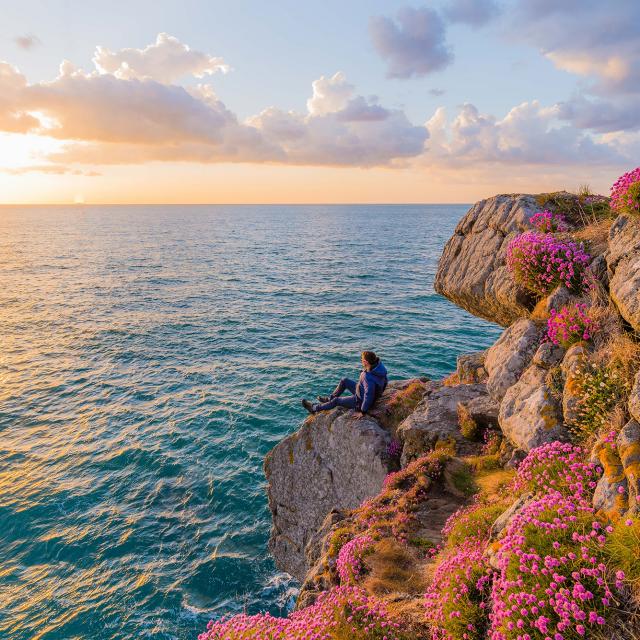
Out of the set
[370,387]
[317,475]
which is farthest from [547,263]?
A: [317,475]

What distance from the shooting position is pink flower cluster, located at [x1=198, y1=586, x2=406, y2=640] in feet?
22.0

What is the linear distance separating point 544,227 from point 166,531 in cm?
1878

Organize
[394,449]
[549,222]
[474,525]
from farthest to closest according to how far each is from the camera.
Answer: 1. [394,449]
2. [549,222]
3. [474,525]

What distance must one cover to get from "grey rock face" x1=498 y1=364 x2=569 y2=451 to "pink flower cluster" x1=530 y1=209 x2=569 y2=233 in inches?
207

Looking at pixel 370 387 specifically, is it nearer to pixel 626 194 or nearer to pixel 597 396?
pixel 597 396

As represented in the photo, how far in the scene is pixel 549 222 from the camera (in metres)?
13.4

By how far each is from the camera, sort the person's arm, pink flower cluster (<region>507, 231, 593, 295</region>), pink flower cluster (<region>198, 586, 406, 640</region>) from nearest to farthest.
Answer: pink flower cluster (<region>198, 586, 406, 640</region>)
pink flower cluster (<region>507, 231, 593, 295</region>)
the person's arm

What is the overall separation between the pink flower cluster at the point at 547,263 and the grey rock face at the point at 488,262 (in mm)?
769

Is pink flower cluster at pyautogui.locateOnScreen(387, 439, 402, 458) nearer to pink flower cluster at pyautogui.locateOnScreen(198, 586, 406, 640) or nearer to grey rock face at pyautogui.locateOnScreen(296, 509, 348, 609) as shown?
grey rock face at pyautogui.locateOnScreen(296, 509, 348, 609)

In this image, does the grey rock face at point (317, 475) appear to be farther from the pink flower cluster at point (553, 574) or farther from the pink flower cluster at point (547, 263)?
the pink flower cluster at point (553, 574)

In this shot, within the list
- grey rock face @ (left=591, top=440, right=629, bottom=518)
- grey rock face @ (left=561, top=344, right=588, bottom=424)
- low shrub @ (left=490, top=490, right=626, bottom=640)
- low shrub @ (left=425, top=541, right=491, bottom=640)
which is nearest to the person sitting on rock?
grey rock face @ (left=561, top=344, right=588, bottom=424)

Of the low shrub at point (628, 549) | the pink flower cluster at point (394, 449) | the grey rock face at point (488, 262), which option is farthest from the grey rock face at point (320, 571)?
the grey rock face at point (488, 262)

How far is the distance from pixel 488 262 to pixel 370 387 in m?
6.08

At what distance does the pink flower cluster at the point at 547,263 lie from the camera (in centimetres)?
1123
